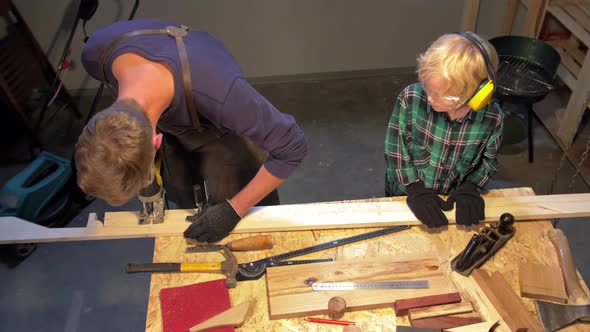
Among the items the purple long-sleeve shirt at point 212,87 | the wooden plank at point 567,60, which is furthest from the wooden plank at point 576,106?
the purple long-sleeve shirt at point 212,87

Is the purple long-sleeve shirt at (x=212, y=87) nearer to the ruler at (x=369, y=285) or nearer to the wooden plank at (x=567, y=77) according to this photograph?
the ruler at (x=369, y=285)

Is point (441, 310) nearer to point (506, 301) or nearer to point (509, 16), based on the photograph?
point (506, 301)

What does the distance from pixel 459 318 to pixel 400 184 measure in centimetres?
77

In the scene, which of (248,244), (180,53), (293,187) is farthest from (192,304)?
(293,187)

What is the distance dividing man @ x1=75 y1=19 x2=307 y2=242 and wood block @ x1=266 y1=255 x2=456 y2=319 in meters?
0.38

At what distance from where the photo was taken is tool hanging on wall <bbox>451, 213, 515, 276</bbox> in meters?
1.93

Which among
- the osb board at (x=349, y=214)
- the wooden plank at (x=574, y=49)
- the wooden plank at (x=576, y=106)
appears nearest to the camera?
the osb board at (x=349, y=214)

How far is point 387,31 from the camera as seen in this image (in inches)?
195

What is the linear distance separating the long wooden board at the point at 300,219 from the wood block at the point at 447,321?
48 cm

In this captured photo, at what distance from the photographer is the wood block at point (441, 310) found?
1807mm

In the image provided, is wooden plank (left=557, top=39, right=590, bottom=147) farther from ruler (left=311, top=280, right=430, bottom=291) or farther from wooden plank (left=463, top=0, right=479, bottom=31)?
ruler (left=311, top=280, right=430, bottom=291)

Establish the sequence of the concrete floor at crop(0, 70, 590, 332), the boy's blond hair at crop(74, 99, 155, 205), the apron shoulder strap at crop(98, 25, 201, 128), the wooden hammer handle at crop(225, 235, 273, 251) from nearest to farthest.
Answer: the boy's blond hair at crop(74, 99, 155, 205) < the apron shoulder strap at crop(98, 25, 201, 128) < the wooden hammer handle at crop(225, 235, 273, 251) < the concrete floor at crop(0, 70, 590, 332)

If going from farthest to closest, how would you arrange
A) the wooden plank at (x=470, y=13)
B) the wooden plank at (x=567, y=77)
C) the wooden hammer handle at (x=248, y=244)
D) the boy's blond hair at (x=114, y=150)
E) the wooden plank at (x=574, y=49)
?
the wooden plank at (x=470, y=13)
the wooden plank at (x=574, y=49)
the wooden plank at (x=567, y=77)
the wooden hammer handle at (x=248, y=244)
the boy's blond hair at (x=114, y=150)

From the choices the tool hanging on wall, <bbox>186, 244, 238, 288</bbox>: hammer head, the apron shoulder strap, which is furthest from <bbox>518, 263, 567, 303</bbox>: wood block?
the apron shoulder strap
